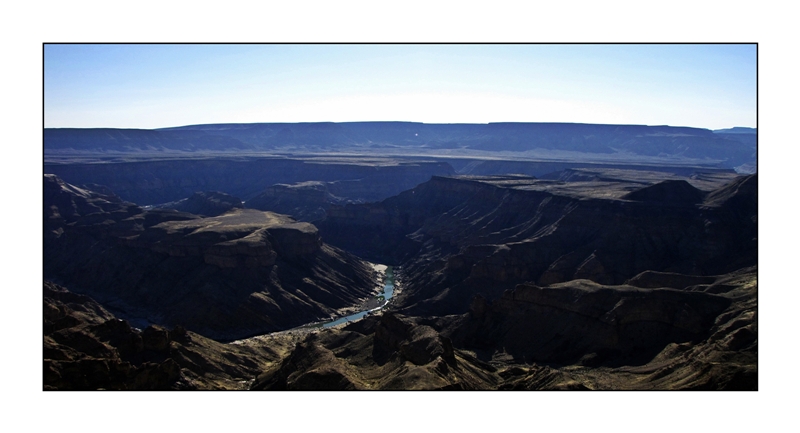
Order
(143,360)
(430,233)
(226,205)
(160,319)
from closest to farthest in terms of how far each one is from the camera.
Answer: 1. (143,360)
2. (160,319)
3. (430,233)
4. (226,205)

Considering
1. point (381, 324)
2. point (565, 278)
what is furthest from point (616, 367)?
point (565, 278)

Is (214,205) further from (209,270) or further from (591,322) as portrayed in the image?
(591,322)

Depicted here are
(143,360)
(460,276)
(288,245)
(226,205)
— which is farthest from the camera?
(226,205)

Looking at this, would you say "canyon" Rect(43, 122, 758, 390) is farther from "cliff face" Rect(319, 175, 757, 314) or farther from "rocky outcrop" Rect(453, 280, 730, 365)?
"cliff face" Rect(319, 175, 757, 314)

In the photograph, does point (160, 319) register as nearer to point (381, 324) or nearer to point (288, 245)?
point (288, 245)

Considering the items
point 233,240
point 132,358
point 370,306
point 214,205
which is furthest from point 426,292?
point 214,205

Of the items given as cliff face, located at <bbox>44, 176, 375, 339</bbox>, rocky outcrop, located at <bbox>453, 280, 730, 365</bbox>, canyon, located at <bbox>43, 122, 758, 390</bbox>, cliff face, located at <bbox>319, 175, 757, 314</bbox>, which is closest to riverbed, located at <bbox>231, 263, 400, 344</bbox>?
canyon, located at <bbox>43, 122, 758, 390</bbox>

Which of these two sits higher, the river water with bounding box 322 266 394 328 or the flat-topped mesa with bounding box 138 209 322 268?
the flat-topped mesa with bounding box 138 209 322 268

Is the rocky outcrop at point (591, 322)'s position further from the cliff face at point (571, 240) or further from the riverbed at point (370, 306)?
the riverbed at point (370, 306)
